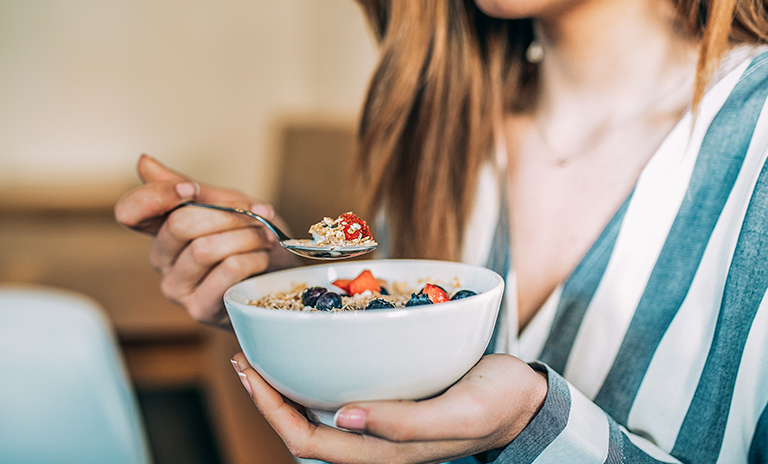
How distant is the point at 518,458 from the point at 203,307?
0.41 meters

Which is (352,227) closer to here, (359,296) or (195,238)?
(359,296)

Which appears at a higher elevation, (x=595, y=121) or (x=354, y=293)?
(x=595, y=121)

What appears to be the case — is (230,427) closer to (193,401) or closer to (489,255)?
(489,255)

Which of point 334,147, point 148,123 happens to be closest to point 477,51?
point 334,147

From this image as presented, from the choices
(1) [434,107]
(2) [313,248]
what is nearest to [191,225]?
(2) [313,248]

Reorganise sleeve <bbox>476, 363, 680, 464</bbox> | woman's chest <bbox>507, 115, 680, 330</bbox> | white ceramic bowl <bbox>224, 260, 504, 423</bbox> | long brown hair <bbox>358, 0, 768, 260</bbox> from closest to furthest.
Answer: white ceramic bowl <bbox>224, 260, 504, 423</bbox>, sleeve <bbox>476, 363, 680, 464</bbox>, woman's chest <bbox>507, 115, 680, 330</bbox>, long brown hair <bbox>358, 0, 768, 260</bbox>

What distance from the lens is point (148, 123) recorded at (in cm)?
440

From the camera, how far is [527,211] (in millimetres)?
885

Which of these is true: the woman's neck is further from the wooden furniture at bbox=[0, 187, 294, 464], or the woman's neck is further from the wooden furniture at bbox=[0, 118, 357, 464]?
the wooden furniture at bbox=[0, 187, 294, 464]

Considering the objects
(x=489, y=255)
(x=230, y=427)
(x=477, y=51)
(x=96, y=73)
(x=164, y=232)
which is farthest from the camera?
(x=96, y=73)

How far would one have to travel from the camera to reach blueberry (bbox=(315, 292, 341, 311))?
487 mm

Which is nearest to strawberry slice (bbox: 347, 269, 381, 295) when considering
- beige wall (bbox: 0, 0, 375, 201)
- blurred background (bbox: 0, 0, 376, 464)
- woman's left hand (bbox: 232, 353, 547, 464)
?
woman's left hand (bbox: 232, 353, 547, 464)

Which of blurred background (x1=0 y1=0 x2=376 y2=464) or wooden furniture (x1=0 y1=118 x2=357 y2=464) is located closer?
wooden furniture (x1=0 y1=118 x2=357 y2=464)

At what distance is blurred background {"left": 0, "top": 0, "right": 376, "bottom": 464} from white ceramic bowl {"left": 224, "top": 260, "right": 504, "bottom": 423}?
7.73ft
